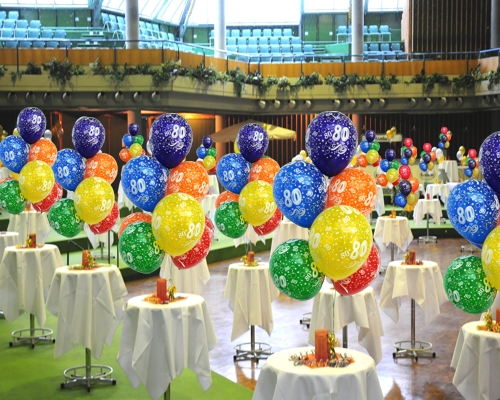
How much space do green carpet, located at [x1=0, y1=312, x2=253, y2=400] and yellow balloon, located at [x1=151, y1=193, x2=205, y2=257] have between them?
135 cm

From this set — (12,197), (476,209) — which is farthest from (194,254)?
(12,197)

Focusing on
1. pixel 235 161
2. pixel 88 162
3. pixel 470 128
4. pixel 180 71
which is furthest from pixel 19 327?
pixel 470 128

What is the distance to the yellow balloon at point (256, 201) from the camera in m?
6.37

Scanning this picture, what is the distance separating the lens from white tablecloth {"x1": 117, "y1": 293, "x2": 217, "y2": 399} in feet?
16.9

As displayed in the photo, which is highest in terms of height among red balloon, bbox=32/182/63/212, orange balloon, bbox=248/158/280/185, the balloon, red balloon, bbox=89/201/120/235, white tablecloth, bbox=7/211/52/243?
the balloon

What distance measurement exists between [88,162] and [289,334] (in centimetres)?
281

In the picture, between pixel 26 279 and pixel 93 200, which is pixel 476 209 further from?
pixel 26 279

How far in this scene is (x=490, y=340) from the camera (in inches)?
196

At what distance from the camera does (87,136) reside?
655 centimetres

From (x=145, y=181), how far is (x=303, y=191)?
57.2 inches

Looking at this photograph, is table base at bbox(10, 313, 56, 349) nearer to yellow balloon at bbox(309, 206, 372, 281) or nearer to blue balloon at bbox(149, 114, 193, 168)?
blue balloon at bbox(149, 114, 193, 168)

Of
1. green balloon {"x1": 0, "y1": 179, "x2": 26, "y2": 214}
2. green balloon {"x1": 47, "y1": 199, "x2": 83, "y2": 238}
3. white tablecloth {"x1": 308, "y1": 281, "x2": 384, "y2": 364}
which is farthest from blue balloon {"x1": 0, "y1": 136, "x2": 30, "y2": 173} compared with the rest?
white tablecloth {"x1": 308, "y1": 281, "x2": 384, "y2": 364}

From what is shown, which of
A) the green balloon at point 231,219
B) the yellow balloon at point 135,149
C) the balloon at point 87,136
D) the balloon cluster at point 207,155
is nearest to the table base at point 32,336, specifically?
the balloon at point 87,136

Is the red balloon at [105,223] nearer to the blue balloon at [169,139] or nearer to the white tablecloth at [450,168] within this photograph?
the blue balloon at [169,139]
